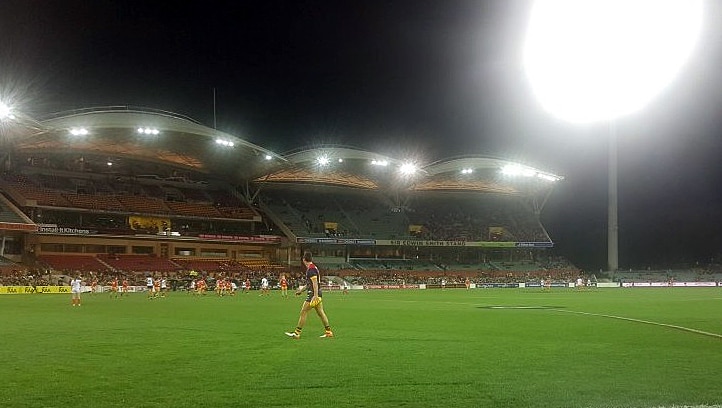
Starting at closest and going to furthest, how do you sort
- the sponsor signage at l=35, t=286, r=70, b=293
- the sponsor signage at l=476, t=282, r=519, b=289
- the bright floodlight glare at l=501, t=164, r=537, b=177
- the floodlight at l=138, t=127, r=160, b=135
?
the sponsor signage at l=35, t=286, r=70, b=293, the floodlight at l=138, t=127, r=160, b=135, the sponsor signage at l=476, t=282, r=519, b=289, the bright floodlight glare at l=501, t=164, r=537, b=177

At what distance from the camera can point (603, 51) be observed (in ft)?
132

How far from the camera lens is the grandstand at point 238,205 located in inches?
2263

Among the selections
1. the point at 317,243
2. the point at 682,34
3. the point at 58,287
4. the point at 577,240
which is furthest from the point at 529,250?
the point at 58,287

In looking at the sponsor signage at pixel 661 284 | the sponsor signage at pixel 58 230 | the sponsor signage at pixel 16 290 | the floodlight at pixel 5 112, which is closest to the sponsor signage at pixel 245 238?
the sponsor signage at pixel 58 230

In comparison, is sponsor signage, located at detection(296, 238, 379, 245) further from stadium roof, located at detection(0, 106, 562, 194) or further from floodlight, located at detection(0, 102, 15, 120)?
floodlight, located at detection(0, 102, 15, 120)

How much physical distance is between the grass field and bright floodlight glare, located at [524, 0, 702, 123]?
73.9ft

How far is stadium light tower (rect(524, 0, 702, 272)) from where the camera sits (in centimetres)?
Result: 3541

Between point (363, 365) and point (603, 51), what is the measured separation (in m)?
35.5

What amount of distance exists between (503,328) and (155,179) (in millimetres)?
61077

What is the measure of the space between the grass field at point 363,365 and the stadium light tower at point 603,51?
2257 centimetres

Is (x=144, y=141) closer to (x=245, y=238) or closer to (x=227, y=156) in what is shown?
(x=227, y=156)

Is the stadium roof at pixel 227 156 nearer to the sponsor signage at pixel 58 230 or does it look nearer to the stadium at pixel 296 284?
the stadium at pixel 296 284

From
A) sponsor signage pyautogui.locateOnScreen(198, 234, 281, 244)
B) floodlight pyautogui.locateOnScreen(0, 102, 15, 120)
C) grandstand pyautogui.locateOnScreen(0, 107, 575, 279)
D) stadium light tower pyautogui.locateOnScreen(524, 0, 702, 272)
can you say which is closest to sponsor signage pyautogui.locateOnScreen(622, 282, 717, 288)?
grandstand pyautogui.locateOnScreen(0, 107, 575, 279)

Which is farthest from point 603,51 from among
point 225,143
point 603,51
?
point 225,143
